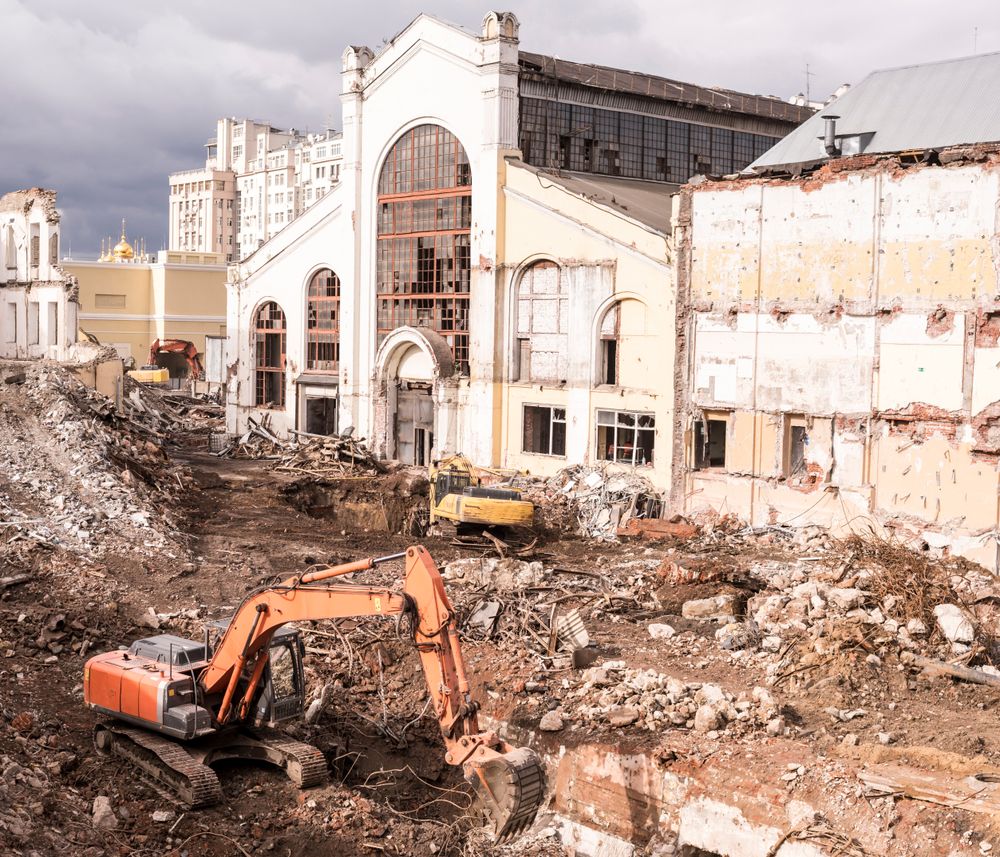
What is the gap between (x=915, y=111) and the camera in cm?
2669

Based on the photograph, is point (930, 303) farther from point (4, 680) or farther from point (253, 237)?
point (253, 237)

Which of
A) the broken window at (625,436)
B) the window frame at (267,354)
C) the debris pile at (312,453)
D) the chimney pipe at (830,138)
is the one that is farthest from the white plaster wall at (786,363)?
the window frame at (267,354)

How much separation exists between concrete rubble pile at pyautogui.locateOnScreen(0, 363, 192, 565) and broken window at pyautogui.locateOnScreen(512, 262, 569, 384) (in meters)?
9.74

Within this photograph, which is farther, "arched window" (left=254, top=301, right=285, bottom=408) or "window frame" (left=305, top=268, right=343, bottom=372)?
"arched window" (left=254, top=301, right=285, bottom=408)

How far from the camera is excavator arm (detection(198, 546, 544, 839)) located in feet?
38.2

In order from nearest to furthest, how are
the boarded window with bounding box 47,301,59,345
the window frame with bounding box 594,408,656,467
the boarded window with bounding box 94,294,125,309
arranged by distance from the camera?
the window frame with bounding box 594,408,656,467 → the boarded window with bounding box 47,301,59,345 → the boarded window with bounding box 94,294,125,309

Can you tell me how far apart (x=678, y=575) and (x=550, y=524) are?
23.3ft

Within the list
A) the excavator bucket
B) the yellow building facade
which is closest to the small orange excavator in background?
the yellow building facade

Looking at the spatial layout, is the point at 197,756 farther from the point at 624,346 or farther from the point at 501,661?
the point at 624,346

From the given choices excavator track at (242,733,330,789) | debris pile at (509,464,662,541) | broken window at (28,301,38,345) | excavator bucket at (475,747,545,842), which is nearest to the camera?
excavator bucket at (475,747,545,842)

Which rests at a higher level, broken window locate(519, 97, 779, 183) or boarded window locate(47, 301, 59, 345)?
broken window locate(519, 97, 779, 183)

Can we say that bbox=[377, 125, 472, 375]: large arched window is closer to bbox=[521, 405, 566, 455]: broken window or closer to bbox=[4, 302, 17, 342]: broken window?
bbox=[521, 405, 566, 455]: broken window

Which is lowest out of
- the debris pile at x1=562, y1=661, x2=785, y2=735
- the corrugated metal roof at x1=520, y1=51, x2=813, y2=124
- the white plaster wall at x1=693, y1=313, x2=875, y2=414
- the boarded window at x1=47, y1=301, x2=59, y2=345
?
the debris pile at x1=562, y1=661, x2=785, y2=735

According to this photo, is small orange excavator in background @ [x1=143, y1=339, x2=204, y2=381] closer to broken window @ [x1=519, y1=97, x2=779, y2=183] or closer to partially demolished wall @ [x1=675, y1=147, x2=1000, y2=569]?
broken window @ [x1=519, y1=97, x2=779, y2=183]
